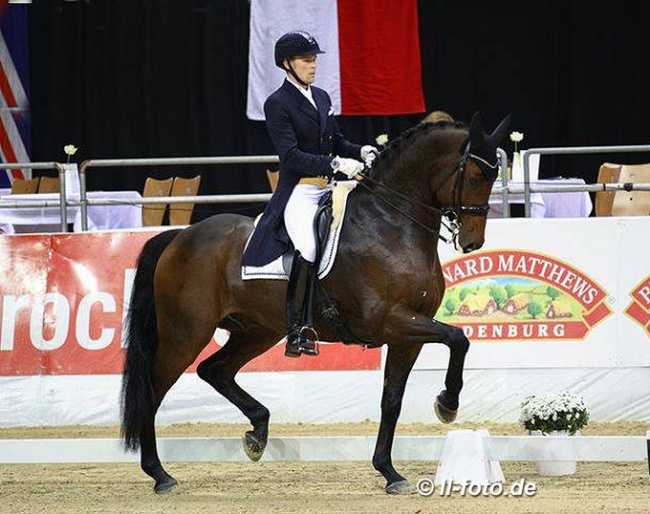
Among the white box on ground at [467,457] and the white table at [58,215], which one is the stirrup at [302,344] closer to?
the white box on ground at [467,457]

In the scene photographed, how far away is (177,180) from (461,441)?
279 inches

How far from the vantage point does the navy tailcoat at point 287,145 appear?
6707mm

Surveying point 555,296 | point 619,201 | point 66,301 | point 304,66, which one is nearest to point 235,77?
point 619,201

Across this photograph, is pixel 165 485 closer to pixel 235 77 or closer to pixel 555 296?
pixel 555 296

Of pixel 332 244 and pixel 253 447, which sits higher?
pixel 332 244

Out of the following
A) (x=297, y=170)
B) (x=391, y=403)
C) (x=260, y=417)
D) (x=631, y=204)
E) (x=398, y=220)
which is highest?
(x=297, y=170)

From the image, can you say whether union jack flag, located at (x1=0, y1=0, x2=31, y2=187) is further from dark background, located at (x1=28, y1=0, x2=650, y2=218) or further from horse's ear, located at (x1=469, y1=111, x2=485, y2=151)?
horse's ear, located at (x1=469, y1=111, x2=485, y2=151)

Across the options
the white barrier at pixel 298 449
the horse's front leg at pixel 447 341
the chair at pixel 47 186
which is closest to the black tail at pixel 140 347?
the white barrier at pixel 298 449

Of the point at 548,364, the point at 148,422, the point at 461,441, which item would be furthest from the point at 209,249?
the point at 548,364

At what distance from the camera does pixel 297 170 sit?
667cm

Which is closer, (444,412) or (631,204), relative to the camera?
(444,412)

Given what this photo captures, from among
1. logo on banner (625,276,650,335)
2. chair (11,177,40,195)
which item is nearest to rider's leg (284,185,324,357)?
logo on banner (625,276,650,335)

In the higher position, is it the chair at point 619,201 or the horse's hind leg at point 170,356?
the chair at point 619,201

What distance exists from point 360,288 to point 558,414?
1567 millimetres
